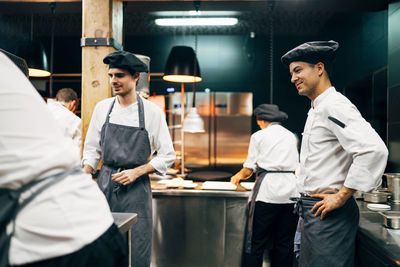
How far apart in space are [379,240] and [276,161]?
1.33 m

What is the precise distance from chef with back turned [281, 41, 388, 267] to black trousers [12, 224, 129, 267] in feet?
3.20

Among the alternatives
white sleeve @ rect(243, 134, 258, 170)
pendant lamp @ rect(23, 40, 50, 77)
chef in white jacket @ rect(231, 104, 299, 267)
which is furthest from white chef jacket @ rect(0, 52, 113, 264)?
pendant lamp @ rect(23, 40, 50, 77)

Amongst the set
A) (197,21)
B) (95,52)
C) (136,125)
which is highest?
(197,21)

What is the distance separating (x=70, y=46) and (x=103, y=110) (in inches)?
188

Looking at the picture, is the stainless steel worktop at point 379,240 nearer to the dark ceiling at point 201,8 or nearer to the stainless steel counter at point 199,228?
the stainless steel counter at point 199,228

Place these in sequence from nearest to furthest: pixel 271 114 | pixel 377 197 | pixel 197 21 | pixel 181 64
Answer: pixel 377 197
pixel 271 114
pixel 181 64
pixel 197 21

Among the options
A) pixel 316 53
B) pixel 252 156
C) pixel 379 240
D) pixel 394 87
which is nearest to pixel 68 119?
pixel 252 156

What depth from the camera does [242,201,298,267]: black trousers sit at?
2.62m

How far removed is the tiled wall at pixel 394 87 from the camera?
9.45 feet

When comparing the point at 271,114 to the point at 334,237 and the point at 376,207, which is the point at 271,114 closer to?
the point at 376,207

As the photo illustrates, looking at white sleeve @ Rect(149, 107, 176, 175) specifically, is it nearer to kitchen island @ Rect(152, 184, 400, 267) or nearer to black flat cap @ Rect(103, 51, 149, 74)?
black flat cap @ Rect(103, 51, 149, 74)

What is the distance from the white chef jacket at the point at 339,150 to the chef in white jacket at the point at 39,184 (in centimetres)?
108

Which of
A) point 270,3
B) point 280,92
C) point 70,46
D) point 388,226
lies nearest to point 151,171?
point 388,226

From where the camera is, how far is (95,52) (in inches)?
97.4
